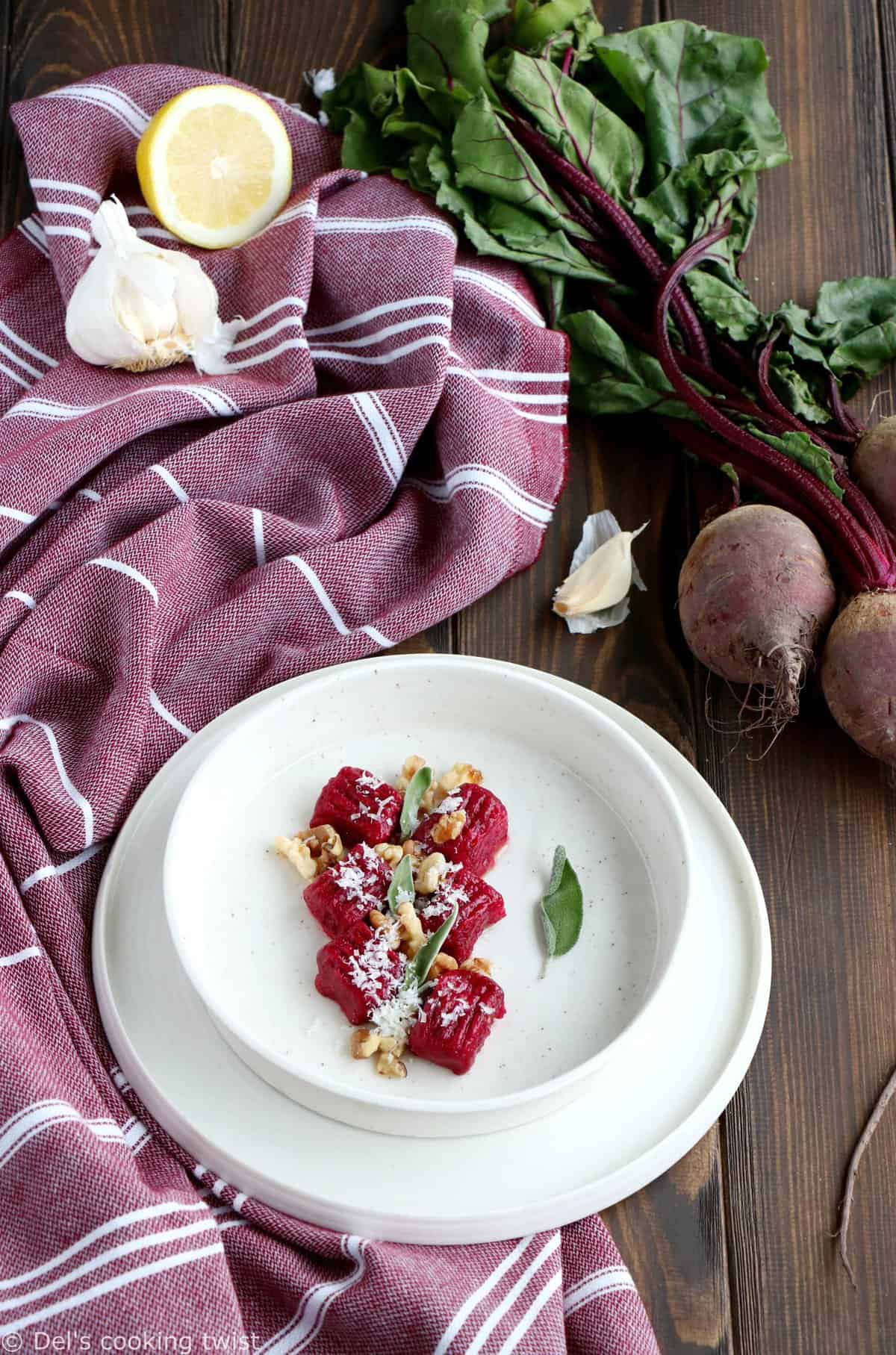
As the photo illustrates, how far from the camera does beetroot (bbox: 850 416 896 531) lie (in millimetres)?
1182

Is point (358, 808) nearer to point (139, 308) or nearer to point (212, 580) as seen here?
point (212, 580)

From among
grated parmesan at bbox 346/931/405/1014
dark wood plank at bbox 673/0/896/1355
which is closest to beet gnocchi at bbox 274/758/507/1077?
grated parmesan at bbox 346/931/405/1014

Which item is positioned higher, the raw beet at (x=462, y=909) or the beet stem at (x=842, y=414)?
the beet stem at (x=842, y=414)

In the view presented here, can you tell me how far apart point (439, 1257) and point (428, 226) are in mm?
977

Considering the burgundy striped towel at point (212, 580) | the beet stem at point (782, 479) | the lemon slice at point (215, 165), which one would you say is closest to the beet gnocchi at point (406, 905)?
the burgundy striped towel at point (212, 580)

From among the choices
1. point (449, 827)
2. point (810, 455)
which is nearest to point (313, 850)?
point (449, 827)

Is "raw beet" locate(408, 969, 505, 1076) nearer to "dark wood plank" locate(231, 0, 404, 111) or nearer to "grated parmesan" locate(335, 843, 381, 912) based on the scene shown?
"grated parmesan" locate(335, 843, 381, 912)

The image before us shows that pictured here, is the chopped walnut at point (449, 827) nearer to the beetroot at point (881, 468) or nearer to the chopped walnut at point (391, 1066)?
the chopped walnut at point (391, 1066)

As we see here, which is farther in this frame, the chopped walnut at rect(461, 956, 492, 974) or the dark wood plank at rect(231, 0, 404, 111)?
the dark wood plank at rect(231, 0, 404, 111)

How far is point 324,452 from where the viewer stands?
1.22 metres

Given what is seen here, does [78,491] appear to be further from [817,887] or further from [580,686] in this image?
[817,887]

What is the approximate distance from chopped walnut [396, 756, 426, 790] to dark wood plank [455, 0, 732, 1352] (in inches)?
6.9

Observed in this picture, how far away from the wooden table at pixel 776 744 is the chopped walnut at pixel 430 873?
0.94 feet

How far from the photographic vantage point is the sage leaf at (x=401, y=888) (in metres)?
0.97
